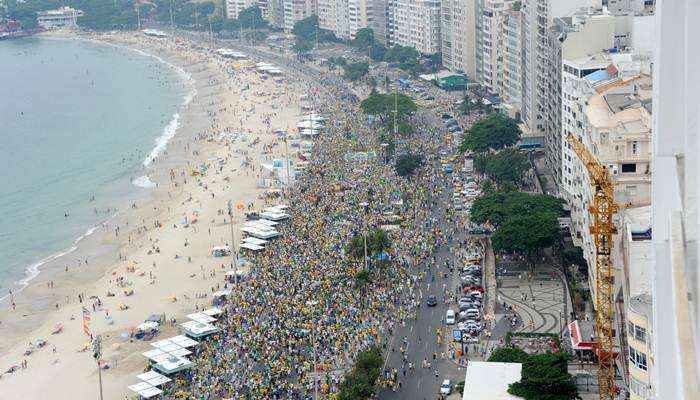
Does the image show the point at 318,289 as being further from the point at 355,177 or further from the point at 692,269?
the point at 692,269

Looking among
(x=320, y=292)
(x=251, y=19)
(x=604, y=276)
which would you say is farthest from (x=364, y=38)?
(x=604, y=276)

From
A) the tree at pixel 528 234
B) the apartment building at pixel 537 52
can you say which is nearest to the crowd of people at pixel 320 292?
the tree at pixel 528 234

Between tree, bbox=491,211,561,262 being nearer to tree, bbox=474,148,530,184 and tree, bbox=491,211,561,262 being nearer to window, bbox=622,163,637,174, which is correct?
window, bbox=622,163,637,174

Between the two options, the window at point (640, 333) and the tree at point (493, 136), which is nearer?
the window at point (640, 333)

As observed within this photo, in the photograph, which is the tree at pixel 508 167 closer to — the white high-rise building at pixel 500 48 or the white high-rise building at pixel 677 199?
the white high-rise building at pixel 500 48

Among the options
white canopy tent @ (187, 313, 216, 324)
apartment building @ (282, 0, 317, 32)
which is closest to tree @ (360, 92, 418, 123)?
white canopy tent @ (187, 313, 216, 324)

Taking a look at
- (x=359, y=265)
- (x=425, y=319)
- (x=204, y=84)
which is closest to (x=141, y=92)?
(x=204, y=84)
